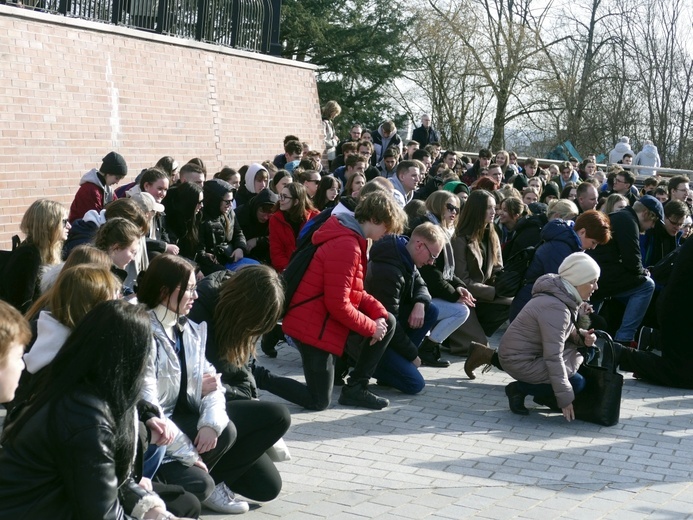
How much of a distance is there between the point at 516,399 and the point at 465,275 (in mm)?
2563

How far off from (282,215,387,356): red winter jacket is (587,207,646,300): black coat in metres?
3.87

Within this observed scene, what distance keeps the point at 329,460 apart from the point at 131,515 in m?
2.97

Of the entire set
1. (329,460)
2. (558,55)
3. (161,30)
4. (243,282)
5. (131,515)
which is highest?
(558,55)

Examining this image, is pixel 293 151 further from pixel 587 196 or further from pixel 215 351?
pixel 215 351

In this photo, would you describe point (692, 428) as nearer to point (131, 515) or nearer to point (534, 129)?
point (131, 515)

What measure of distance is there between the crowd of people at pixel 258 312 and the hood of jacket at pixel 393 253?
1cm

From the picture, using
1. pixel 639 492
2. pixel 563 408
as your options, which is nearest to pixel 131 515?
pixel 639 492

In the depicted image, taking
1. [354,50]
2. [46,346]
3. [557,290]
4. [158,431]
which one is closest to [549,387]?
[557,290]

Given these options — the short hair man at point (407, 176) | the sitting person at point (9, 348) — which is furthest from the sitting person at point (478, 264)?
the sitting person at point (9, 348)

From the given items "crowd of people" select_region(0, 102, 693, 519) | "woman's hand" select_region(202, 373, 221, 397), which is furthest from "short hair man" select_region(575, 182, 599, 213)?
"woman's hand" select_region(202, 373, 221, 397)

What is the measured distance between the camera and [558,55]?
1491 inches

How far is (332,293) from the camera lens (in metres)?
7.93

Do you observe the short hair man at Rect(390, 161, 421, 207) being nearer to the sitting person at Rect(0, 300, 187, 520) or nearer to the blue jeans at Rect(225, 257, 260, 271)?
the blue jeans at Rect(225, 257, 260, 271)

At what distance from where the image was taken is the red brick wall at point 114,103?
1259 cm
